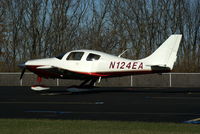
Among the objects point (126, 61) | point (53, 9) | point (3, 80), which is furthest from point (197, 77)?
point (53, 9)

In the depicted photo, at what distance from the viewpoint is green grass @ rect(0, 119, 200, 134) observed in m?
10.2

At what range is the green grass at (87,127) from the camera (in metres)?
10.2

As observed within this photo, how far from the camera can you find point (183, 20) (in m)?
49.3

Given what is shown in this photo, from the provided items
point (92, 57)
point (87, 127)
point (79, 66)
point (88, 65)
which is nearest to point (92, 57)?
point (92, 57)

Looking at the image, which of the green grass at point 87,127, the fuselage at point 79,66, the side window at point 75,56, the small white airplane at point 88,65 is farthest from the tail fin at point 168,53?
the green grass at point 87,127

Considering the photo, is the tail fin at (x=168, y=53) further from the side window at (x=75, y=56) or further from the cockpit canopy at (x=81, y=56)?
the side window at (x=75, y=56)

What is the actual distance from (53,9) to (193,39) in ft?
51.8

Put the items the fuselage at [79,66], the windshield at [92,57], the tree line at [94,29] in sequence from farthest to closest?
the tree line at [94,29]
the windshield at [92,57]
the fuselage at [79,66]

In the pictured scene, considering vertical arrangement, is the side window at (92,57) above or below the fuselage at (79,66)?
above

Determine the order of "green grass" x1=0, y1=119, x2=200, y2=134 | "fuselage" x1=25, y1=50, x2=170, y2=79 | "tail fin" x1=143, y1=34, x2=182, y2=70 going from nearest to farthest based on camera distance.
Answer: "green grass" x1=0, y1=119, x2=200, y2=134, "tail fin" x1=143, y1=34, x2=182, y2=70, "fuselage" x1=25, y1=50, x2=170, y2=79

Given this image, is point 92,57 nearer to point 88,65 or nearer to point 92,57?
point 92,57

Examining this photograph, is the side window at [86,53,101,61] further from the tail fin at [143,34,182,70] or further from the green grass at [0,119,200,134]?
the green grass at [0,119,200,134]

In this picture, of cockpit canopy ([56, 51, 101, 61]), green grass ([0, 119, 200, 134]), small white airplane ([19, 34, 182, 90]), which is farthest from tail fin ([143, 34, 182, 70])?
green grass ([0, 119, 200, 134])

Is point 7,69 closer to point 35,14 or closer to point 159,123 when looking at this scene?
point 35,14
